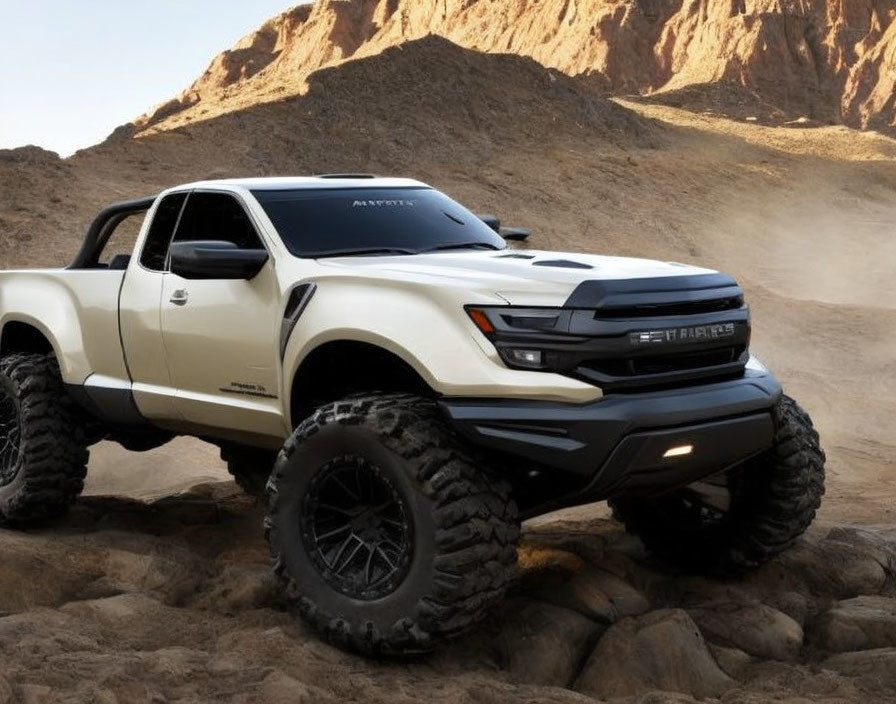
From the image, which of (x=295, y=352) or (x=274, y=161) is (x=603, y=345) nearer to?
(x=295, y=352)

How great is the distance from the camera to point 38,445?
6656 mm

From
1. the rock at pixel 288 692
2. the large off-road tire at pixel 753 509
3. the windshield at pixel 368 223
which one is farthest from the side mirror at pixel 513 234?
the rock at pixel 288 692

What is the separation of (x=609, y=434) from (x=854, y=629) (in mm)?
1653

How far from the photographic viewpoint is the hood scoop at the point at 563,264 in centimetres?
493

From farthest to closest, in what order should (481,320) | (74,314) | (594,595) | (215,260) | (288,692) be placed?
(74,314) → (594,595) → (215,260) → (481,320) → (288,692)

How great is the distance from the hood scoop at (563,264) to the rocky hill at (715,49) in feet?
133

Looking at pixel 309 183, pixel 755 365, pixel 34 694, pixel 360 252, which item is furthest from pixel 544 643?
pixel 309 183

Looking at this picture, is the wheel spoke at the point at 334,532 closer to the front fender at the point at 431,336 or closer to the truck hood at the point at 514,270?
the front fender at the point at 431,336

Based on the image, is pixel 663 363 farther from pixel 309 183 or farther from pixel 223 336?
pixel 309 183

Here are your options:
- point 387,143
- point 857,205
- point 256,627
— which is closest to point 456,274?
point 256,627

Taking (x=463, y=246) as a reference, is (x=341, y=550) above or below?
below

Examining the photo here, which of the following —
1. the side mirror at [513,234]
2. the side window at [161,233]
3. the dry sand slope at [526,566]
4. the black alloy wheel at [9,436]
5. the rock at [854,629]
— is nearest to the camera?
the dry sand slope at [526,566]

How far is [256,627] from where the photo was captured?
16.9 ft

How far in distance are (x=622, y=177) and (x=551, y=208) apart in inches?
146
